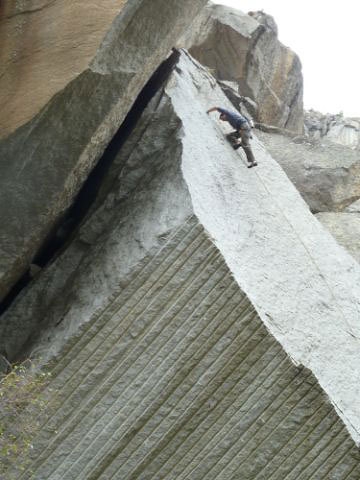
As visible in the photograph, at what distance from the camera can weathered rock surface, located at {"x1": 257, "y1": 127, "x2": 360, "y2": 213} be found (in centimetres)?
1408

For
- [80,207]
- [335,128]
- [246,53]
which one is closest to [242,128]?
[80,207]

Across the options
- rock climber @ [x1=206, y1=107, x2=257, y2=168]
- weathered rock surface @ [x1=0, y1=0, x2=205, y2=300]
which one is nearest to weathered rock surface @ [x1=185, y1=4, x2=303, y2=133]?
rock climber @ [x1=206, y1=107, x2=257, y2=168]

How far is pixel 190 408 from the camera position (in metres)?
6.86

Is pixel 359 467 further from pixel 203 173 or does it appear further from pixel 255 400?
pixel 203 173

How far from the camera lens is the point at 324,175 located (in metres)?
14.2

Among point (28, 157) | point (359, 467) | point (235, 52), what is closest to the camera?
point (359, 467)

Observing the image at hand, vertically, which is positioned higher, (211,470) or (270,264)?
(270,264)

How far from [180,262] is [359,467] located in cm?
227

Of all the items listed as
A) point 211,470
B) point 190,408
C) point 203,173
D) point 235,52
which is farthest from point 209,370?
point 235,52

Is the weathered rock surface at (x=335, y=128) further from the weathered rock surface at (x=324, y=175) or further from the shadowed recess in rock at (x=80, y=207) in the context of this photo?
the shadowed recess in rock at (x=80, y=207)

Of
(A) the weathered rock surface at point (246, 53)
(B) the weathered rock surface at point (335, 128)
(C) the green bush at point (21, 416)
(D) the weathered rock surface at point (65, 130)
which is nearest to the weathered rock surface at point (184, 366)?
(C) the green bush at point (21, 416)

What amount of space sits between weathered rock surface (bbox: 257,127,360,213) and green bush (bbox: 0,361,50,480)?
7936 millimetres

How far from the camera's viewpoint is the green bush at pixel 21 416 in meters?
6.95

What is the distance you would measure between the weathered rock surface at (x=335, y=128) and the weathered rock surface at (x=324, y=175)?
938 cm
